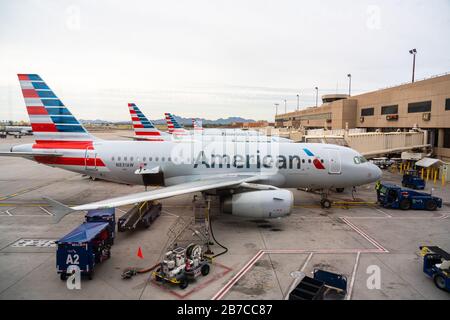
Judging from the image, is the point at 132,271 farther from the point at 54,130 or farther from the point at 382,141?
the point at 382,141

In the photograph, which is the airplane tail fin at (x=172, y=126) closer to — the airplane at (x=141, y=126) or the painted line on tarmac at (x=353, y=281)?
the airplane at (x=141, y=126)

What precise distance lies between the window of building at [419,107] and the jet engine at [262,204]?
31.6m

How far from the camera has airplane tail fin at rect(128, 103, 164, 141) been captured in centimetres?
4062

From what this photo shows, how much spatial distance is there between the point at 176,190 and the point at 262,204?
4.58 m

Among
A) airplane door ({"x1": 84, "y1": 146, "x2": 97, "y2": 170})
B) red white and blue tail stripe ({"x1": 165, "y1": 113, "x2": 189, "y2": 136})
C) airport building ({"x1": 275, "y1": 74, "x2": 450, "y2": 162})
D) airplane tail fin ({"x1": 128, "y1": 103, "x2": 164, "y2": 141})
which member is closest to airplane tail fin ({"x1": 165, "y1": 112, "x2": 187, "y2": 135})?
red white and blue tail stripe ({"x1": 165, "y1": 113, "x2": 189, "y2": 136})

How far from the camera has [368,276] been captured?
11078 millimetres

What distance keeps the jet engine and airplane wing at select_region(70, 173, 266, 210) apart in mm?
1148

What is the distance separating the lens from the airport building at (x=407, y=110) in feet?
114

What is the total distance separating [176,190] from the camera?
14.5 metres

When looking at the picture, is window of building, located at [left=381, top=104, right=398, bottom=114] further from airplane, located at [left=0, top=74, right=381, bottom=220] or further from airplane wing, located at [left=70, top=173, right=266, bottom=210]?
airplane wing, located at [left=70, top=173, right=266, bottom=210]

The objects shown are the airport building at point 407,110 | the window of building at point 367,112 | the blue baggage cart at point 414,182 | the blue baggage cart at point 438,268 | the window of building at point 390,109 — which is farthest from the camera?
the window of building at point 367,112

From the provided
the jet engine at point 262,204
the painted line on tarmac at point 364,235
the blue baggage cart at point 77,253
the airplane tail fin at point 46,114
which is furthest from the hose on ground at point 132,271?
the airplane tail fin at point 46,114
